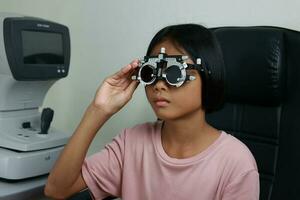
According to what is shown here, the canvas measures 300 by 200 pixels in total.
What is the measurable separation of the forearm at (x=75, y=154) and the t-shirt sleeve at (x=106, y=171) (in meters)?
0.04

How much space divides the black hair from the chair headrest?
0.18 m

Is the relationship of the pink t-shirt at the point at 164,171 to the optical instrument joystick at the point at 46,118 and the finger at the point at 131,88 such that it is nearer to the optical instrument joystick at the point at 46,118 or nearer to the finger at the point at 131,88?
the finger at the point at 131,88

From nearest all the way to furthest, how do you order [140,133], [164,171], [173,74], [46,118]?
[173,74]
[164,171]
[140,133]
[46,118]

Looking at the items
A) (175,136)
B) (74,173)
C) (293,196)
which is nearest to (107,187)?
(74,173)

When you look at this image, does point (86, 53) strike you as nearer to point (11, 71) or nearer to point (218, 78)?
point (11, 71)

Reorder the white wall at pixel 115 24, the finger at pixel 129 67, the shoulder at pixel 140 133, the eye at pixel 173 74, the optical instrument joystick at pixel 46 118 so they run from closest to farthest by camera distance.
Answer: the eye at pixel 173 74, the finger at pixel 129 67, the shoulder at pixel 140 133, the optical instrument joystick at pixel 46 118, the white wall at pixel 115 24

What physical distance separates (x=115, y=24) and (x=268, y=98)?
83 cm

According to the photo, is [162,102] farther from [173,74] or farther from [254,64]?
[254,64]

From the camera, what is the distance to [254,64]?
111 centimetres

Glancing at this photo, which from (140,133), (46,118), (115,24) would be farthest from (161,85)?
(115,24)

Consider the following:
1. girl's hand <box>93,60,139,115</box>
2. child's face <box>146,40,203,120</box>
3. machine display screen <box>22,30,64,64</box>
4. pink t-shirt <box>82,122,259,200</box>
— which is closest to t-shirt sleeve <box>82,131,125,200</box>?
pink t-shirt <box>82,122,259,200</box>

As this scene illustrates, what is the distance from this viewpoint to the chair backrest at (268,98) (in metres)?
1.08

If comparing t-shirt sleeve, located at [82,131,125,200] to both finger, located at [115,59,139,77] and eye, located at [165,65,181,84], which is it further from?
eye, located at [165,65,181,84]

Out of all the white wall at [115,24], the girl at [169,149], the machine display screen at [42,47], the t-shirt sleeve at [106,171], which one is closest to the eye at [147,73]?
the girl at [169,149]
